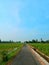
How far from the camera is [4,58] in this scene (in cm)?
2856

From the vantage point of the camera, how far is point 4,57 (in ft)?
93.9

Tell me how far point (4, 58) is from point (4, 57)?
0.15 m
